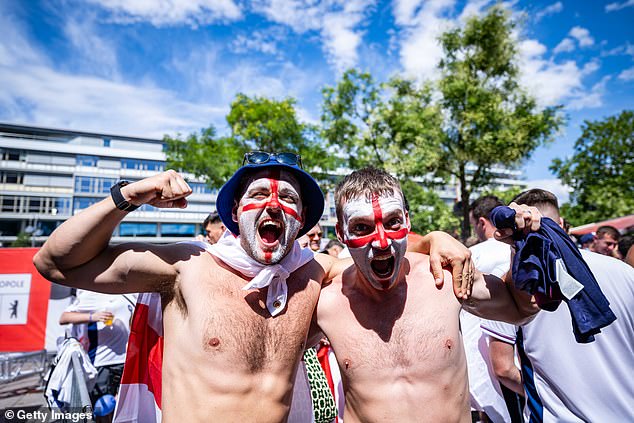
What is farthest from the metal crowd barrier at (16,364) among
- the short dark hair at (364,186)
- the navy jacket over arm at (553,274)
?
the navy jacket over arm at (553,274)

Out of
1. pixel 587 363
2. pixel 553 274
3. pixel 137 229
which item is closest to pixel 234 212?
pixel 553 274

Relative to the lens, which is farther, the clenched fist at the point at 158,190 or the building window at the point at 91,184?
A: the building window at the point at 91,184

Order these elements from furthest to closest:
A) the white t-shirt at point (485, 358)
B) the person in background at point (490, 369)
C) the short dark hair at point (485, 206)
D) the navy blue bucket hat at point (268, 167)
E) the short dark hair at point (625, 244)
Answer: the short dark hair at point (625, 244)
the short dark hair at point (485, 206)
the white t-shirt at point (485, 358)
the person in background at point (490, 369)
the navy blue bucket hat at point (268, 167)

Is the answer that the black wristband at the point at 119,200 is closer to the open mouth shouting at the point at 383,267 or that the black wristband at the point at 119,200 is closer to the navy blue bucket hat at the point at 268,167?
the navy blue bucket hat at the point at 268,167

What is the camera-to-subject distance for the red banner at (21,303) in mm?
6617

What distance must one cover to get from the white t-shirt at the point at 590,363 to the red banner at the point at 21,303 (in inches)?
302

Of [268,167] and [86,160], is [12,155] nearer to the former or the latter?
[86,160]

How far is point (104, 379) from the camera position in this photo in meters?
5.59

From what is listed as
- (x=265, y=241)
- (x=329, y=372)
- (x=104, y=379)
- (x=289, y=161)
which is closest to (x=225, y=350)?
(x=265, y=241)

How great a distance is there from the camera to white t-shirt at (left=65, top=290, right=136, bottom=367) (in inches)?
200

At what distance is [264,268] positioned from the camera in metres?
2.30

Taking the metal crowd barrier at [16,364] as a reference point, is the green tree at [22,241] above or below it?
above

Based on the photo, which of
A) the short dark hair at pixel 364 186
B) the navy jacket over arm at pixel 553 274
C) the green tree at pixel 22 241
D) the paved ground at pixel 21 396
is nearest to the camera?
the navy jacket over arm at pixel 553 274

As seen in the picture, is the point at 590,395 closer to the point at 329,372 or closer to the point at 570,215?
the point at 329,372
